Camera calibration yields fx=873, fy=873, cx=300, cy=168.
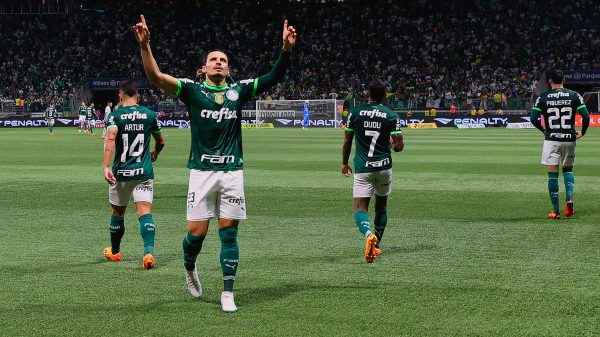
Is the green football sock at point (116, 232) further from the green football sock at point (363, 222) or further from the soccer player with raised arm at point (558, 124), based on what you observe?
the soccer player with raised arm at point (558, 124)

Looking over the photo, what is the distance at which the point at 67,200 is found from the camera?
16953 mm

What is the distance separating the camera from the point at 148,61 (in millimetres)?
7312

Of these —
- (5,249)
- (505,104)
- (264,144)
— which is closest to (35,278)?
(5,249)

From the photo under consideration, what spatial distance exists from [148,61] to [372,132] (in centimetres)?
390

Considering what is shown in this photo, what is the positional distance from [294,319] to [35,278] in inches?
131

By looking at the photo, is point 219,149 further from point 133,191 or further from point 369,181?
point 369,181

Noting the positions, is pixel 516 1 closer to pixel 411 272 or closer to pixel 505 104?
pixel 505 104

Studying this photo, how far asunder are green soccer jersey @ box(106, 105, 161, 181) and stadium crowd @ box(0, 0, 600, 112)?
49130 mm

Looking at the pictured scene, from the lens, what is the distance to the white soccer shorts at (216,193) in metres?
7.71

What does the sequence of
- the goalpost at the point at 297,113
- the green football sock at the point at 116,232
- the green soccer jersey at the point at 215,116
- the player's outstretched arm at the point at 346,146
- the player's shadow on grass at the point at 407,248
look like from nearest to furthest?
the green soccer jersey at the point at 215,116
the green football sock at the point at 116,232
the player's outstretched arm at the point at 346,146
the player's shadow on grass at the point at 407,248
the goalpost at the point at 297,113

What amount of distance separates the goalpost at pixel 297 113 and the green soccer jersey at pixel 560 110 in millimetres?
45583

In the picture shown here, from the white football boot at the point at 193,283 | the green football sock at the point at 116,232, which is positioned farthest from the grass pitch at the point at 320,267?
the green football sock at the point at 116,232

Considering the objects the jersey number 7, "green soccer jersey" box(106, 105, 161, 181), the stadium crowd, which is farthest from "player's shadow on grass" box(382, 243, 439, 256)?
the stadium crowd

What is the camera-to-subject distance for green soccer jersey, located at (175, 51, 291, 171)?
770 centimetres
